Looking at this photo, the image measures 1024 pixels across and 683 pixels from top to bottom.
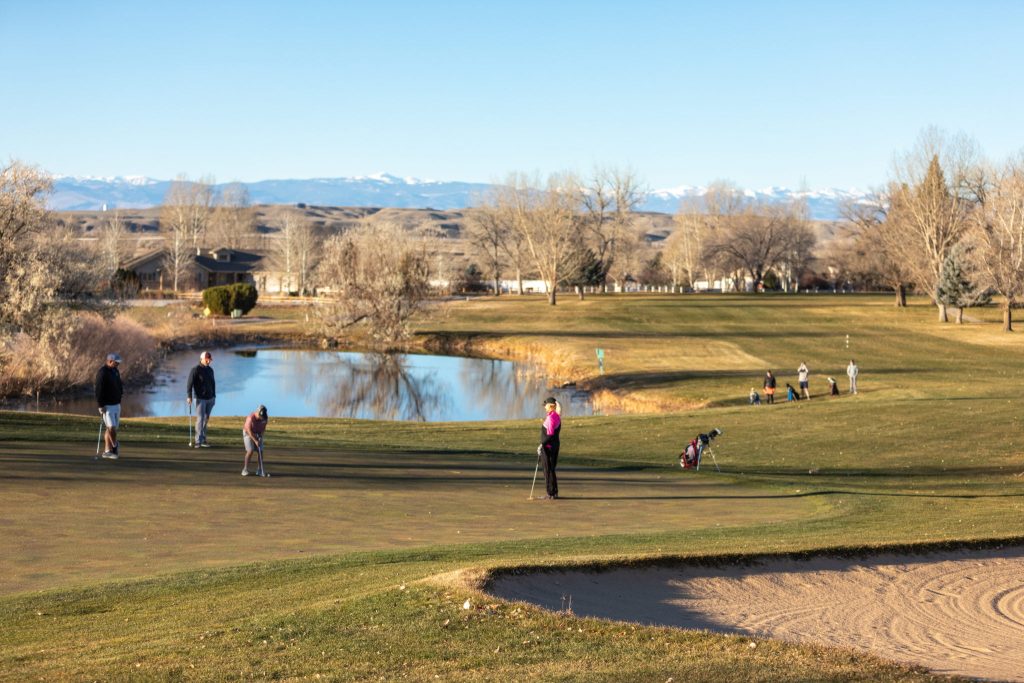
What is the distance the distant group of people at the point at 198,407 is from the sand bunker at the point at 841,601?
1002 centimetres

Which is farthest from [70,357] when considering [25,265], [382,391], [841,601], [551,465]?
[841,601]

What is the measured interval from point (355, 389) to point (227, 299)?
157ft

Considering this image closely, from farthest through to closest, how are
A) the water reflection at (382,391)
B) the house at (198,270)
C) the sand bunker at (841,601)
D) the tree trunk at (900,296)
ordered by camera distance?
the house at (198,270)
the tree trunk at (900,296)
the water reflection at (382,391)
the sand bunker at (841,601)

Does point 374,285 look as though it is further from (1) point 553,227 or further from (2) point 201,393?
(2) point 201,393

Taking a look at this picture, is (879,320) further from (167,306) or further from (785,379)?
(167,306)

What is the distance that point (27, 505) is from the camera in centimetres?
1788

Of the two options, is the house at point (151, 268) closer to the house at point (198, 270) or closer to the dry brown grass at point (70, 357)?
the house at point (198, 270)

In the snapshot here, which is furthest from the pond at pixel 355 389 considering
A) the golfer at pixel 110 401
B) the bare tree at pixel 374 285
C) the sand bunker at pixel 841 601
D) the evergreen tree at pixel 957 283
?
the evergreen tree at pixel 957 283

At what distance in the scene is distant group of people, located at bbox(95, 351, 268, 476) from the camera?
22.3 metres

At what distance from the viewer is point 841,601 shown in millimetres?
14281

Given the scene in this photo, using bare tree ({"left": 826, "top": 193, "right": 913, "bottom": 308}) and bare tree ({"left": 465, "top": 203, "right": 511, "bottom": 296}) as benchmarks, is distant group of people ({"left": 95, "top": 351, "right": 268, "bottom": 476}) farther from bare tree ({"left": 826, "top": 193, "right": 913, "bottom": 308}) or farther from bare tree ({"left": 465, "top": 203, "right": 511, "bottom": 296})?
bare tree ({"left": 465, "top": 203, "right": 511, "bottom": 296})

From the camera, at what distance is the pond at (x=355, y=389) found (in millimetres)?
54438

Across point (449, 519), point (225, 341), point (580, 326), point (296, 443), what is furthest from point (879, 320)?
point (449, 519)

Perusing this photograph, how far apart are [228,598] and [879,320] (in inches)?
3772
